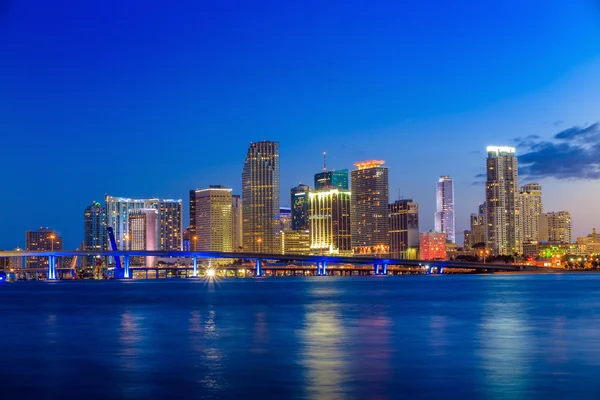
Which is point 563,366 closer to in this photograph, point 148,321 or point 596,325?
point 596,325

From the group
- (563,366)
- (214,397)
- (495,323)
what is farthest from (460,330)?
(214,397)

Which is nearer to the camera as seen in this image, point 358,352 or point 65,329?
point 358,352

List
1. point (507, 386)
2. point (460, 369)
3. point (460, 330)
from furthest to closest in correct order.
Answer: point (460, 330)
point (460, 369)
point (507, 386)

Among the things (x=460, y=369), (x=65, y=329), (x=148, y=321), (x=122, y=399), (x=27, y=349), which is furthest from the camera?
(x=148, y=321)

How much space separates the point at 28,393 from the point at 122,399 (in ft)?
11.0

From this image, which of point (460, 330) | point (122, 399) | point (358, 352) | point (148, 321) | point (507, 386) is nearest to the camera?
point (122, 399)

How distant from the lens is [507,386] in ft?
83.9

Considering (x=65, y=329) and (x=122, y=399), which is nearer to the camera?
(x=122, y=399)

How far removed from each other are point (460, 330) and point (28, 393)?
2749 centimetres

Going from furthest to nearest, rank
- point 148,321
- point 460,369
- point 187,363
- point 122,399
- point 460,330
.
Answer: point 148,321, point 460,330, point 187,363, point 460,369, point 122,399

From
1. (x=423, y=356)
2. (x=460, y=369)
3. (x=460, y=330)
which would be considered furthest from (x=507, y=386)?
(x=460, y=330)

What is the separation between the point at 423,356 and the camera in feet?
111

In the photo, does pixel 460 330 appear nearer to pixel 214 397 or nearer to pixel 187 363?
pixel 187 363

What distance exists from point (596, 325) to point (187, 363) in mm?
27530
